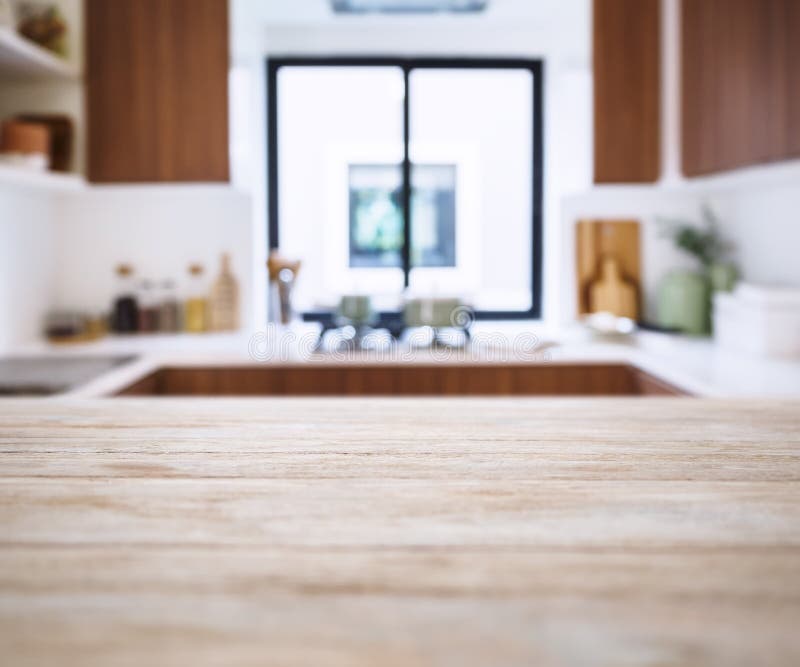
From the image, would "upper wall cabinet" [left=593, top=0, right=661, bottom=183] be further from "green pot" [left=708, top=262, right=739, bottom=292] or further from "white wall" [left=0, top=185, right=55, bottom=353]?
"white wall" [left=0, top=185, right=55, bottom=353]

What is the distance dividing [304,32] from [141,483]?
10.8 ft

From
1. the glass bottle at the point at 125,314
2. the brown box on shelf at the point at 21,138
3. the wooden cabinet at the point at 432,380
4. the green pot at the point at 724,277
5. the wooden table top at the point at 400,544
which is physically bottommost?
the wooden cabinet at the point at 432,380

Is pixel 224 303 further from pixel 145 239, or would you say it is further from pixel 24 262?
pixel 24 262

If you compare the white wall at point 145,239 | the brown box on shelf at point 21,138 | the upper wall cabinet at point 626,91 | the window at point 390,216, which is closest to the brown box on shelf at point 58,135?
the brown box on shelf at point 21,138

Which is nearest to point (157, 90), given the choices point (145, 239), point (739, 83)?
point (145, 239)

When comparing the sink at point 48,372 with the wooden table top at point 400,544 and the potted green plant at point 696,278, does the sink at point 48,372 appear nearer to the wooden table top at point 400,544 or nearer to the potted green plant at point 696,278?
the wooden table top at point 400,544

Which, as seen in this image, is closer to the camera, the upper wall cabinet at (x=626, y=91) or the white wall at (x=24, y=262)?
the white wall at (x=24, y=262)

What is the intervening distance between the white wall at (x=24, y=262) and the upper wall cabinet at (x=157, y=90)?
0.30m

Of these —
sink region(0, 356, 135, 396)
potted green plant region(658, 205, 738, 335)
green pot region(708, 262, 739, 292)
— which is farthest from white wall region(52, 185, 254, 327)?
green pot region(708, 262, 739, 292)

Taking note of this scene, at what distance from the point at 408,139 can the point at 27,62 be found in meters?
1.66

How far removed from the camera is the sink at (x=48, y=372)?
1.85 m

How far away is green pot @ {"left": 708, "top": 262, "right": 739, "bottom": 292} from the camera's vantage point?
115 inches

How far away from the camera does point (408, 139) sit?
3.63m

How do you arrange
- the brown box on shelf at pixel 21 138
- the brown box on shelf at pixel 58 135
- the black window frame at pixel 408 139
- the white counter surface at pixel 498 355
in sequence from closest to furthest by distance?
the white counter surface at pixel 498 355 → the brown box on shelf at pixel 21 138 → the brown box on shelf at pixel 58 135 → the black window frame at pixel 408 139
